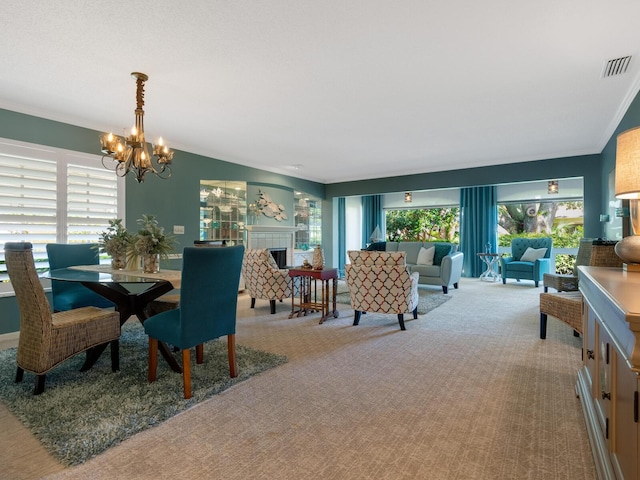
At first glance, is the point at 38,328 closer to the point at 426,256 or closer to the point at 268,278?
the point at 268,278

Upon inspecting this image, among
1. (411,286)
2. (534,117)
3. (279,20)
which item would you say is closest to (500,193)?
(534,117)

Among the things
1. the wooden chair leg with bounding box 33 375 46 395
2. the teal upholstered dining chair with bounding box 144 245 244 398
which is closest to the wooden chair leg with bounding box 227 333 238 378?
the teal upholstered dining chair with bounding box 144 245 244 398

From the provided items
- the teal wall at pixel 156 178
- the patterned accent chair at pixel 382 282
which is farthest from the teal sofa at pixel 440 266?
the teal wall at pixel 156 178

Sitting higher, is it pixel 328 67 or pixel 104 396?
pixel 328 67

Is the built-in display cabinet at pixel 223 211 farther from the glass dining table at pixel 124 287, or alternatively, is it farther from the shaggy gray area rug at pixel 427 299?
the glass dining table at pixel 124 287

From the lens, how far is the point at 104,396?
2.16m

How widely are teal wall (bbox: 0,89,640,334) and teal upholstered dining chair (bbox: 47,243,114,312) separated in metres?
0.80

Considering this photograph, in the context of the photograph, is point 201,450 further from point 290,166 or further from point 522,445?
point 290,166

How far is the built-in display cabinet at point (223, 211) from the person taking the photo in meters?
6.04

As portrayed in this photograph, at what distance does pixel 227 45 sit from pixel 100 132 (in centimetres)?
284

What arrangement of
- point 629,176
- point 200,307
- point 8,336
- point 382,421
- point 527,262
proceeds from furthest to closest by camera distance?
1. point 527,262
2. point 8,336
3. point 200,307
4. point 382,421
5. point 629,176

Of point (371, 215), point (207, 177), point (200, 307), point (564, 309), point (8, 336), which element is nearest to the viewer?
point (200, 307)

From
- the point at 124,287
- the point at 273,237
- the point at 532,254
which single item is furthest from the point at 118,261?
the point at 532,254

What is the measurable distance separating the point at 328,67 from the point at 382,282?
2.23 m
